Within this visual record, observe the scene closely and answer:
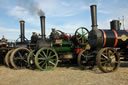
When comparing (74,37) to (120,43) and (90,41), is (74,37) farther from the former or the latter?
(120,43)

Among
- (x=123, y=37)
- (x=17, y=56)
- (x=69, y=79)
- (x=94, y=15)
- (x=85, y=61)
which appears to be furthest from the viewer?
(x=17, y=56)

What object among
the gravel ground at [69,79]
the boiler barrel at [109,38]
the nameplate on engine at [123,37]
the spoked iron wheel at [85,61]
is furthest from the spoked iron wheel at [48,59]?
the nameplate on engine at [123,37]

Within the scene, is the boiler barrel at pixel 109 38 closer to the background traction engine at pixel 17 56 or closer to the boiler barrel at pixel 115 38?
the boiler barrel at pixel 115 38

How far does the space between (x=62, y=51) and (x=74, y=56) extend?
63 cm

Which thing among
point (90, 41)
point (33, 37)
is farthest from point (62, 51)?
point (33, 37)

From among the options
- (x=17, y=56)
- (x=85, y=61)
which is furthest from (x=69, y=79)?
(x=17, y=56)

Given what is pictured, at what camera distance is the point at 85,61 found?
674 cm

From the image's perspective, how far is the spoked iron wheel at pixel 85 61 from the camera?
21.3ft

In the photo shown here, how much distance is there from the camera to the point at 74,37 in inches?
302

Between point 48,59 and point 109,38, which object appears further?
point 48,59

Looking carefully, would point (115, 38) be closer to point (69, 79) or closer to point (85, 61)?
point (85, 61)

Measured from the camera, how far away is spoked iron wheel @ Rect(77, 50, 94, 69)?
6.51m

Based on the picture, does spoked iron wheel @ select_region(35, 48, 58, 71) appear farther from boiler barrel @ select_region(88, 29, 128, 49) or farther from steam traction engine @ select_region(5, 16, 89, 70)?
boiler barrel @ select_region(88, 29, 128, 49)

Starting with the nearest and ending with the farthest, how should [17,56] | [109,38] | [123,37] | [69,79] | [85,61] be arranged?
[69,79], [109,38], [123,37], [85,61], [17,56]
